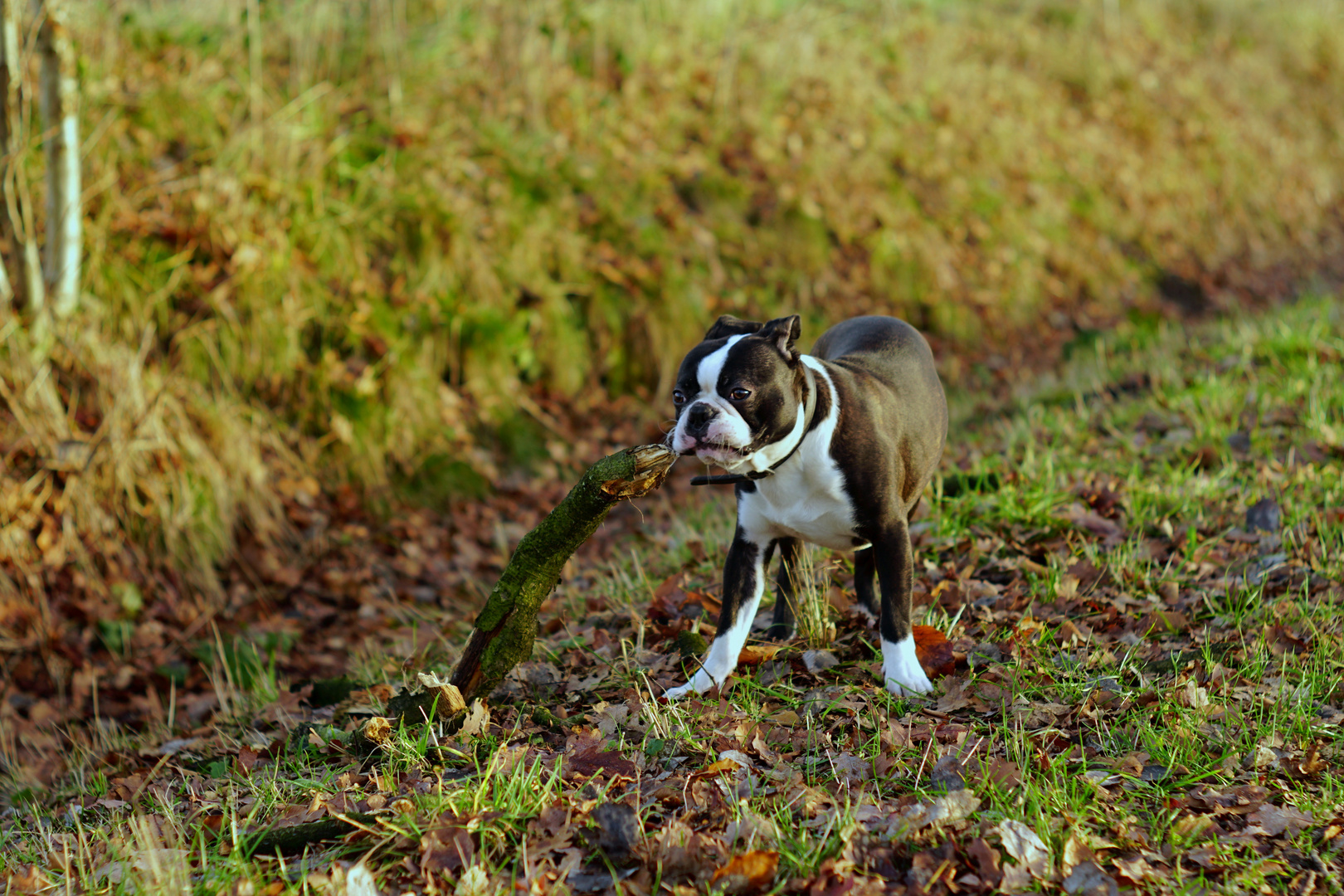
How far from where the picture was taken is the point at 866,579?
168 inches

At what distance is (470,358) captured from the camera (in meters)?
7.95

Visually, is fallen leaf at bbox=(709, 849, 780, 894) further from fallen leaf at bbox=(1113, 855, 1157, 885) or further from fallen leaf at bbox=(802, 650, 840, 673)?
fallen leaf at bbox=(802, 650, 840, 673)

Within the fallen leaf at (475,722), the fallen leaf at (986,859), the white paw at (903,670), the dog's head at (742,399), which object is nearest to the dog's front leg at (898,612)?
the white paw at (903,670)

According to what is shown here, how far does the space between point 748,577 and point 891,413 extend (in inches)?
32.6

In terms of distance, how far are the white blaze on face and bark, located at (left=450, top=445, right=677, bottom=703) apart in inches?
4.0

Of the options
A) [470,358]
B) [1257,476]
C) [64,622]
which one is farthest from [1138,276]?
[64,622]

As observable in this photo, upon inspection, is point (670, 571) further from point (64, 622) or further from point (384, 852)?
point (64, 622)

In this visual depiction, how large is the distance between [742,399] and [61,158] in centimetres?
530

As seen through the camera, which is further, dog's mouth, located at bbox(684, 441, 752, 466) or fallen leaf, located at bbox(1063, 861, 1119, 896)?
dog's mouth, located at bbox(684, 441, 752, 466)

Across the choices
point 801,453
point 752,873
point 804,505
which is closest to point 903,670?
point 804,505

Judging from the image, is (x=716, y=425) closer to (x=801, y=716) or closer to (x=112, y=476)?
(x=801, y=716)

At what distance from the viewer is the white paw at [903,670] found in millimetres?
3641

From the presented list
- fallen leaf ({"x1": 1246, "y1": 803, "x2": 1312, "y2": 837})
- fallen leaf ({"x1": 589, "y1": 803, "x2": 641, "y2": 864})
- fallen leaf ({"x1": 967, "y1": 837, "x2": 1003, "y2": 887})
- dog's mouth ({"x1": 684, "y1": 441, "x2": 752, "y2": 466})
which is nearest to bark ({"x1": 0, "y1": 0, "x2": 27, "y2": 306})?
dog's mouth ({"x1": 684, "y1": 441, "x2": 752, "y2": 466})

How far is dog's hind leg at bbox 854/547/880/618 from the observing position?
427 centimetres
